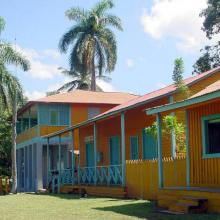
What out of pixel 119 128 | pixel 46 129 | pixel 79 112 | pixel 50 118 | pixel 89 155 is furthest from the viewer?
pixel 79 112

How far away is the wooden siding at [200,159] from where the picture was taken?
1384cm

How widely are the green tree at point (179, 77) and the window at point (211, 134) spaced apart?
446 centimetres

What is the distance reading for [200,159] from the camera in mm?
14500

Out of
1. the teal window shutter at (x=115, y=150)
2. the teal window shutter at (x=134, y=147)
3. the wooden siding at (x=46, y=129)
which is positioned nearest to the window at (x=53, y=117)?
the wooden siding at (x=46, y=129)

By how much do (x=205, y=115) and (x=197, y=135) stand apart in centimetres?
72

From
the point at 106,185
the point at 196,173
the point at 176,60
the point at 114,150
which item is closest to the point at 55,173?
the point at 114,150

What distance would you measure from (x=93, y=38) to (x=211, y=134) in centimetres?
3066

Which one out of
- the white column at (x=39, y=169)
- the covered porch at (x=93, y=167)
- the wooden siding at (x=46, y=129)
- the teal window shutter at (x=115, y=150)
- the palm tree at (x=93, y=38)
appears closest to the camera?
the covered porch at (x=93, y=167)

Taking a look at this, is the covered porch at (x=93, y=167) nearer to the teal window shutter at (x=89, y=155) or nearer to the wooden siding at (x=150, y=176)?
the teal window shutter at (x=89, y=155)

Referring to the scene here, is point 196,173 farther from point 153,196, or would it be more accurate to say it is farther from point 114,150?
point 114,150

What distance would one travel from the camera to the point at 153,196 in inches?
697

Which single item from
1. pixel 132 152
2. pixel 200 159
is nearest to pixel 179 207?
pixel 200 159

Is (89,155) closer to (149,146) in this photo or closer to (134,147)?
(134,147)

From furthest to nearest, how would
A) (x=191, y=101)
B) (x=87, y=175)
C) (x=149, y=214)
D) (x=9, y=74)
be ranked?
(x=9, y=74) → (x=87, y=175) → (x=191, y=101) → (x=149, y=214)
